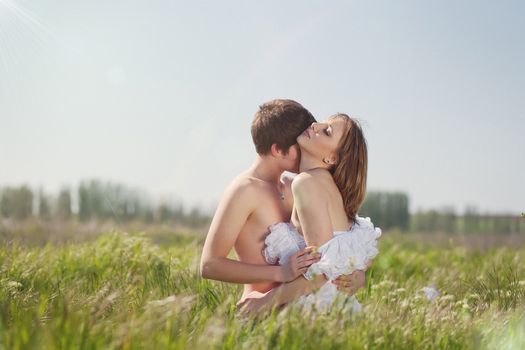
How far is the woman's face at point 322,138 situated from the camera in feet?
15.1

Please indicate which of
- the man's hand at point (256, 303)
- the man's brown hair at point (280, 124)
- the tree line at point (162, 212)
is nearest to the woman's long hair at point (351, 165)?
the man's brown hair at point (280, 124)

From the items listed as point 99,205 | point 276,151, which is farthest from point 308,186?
point 99,205

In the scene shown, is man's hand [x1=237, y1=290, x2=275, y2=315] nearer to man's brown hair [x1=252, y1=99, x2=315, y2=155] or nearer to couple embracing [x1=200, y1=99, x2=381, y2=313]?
couple embracing [x1=200, y1=99, x2=381, y2=313]

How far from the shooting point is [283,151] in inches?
188

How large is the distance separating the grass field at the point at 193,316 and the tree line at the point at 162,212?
13.8 meters

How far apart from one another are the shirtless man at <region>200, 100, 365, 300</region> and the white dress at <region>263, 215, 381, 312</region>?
11 cm

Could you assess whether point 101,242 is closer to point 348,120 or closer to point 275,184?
point 275,184

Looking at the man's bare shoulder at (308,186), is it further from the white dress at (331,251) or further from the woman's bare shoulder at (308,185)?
the white dress at (331,251)

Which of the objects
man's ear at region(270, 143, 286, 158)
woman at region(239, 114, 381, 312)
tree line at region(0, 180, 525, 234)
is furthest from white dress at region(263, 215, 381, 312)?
tree line at region(0, 180, 525, 234)

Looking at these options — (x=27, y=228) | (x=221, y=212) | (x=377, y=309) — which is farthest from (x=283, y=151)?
(x=27, y=228)

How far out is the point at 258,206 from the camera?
4.74 meters

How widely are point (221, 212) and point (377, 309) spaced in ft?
4.41

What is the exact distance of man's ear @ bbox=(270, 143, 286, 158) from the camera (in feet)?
15.6

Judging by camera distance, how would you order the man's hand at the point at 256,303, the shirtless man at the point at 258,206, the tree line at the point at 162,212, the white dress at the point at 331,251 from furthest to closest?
1. the tree line at the point at 162,212
2. the shirtless man at the point at 258,206
3. the man's hand at the point at 256,303
4. the white dress at the point at 331,251
